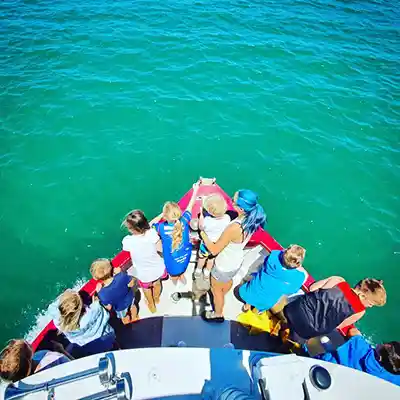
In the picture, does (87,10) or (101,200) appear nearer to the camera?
(101,200)

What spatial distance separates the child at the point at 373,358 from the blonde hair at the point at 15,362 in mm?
3163

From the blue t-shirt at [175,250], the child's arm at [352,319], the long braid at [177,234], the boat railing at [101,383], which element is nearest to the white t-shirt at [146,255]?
the blue t-shirt at [175,250]

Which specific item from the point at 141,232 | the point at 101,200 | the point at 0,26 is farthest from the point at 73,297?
the point at 0,26

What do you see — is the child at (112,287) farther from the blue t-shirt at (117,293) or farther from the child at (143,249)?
the child at (143,249)

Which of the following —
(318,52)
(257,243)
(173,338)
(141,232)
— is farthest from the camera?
Answer: (318,52)

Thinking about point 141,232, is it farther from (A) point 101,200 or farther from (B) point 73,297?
(A) point 101,200

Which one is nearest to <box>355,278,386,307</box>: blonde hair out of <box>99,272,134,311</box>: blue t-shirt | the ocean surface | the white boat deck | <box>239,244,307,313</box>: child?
<box>239,244,307,313</box>: child

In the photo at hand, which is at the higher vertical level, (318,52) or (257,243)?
(318,52)

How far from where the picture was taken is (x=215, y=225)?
15.0ft

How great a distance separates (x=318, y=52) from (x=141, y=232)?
38.9 ft

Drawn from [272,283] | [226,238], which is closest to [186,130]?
[226,238]

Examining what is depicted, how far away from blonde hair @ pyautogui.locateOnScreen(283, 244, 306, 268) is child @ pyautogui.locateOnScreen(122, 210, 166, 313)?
175cm

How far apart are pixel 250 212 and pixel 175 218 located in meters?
0.99

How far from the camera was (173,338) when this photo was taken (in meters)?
5.16
